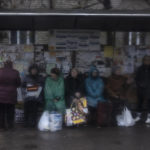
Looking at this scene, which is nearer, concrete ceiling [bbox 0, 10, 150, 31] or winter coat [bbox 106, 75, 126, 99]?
concrete ceiling [bbox 0, 10, 150, 31]

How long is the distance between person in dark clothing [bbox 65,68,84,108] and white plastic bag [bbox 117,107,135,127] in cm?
116

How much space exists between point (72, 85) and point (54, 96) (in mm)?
541

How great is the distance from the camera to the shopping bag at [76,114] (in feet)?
28.7

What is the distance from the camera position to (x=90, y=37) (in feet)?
32.1

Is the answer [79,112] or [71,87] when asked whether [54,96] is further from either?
[79,112]

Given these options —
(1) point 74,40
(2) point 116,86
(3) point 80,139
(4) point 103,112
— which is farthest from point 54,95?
(1) point 74,40

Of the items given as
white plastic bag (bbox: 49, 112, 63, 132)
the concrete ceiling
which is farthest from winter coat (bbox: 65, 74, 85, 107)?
the concrete ceiling

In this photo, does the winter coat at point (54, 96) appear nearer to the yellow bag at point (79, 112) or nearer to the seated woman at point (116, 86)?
the yellow bag at point (79, 112)

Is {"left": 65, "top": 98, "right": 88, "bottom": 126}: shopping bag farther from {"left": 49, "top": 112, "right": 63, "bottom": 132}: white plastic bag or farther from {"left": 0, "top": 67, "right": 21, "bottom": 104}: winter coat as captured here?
{"left": 0, "top": 67, "right": 21, "bottom": 104}: winter coat

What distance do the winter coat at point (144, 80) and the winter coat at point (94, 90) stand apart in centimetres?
104

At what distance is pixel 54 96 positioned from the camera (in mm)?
8906

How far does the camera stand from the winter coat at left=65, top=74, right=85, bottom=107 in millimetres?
9070

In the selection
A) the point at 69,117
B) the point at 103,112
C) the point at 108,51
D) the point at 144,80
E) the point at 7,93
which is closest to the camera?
the point at 7,93

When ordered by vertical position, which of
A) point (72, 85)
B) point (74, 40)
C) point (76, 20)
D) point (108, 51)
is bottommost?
point (72, 85)
